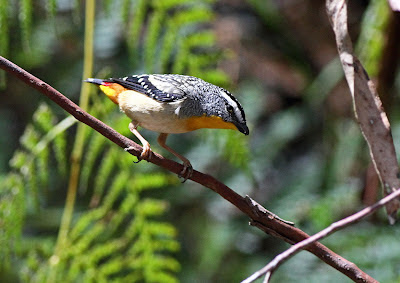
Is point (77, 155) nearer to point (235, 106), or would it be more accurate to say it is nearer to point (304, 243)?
point (235, 106)

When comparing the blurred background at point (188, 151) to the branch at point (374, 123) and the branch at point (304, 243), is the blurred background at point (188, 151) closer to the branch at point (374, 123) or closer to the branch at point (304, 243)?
the branch at point (374, 123)

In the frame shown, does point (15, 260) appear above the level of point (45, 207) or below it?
below

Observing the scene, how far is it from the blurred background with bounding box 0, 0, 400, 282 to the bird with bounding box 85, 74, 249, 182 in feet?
1.07

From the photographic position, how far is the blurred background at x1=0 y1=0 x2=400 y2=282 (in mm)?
2951

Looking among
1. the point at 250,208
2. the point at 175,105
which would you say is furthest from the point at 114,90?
the point at 250,208

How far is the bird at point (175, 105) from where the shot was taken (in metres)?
2.17

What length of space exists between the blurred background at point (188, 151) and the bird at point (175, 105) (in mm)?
327

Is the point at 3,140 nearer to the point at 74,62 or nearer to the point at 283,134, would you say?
the point at 74,62

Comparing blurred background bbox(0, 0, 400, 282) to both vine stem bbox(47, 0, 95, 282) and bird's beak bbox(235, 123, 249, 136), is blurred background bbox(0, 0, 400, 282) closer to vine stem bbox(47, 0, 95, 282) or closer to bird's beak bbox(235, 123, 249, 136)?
vine stem bbox(47, 0, 95, 282)

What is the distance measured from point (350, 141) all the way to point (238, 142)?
56.5 inches

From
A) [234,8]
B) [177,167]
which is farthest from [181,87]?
[234,8]

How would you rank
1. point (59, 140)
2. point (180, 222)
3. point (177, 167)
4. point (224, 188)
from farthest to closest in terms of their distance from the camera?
point (180, 222), point (59, 140), point (177, 167), point (224, 188)

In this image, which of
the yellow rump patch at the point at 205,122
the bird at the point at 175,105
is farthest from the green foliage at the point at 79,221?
the yellow rump patch at the point at 205,122

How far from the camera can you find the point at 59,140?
9.32 feet
